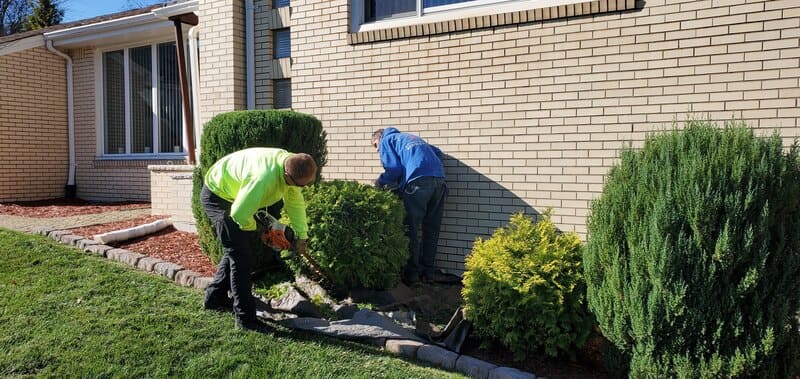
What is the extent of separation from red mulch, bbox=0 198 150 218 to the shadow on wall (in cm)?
585

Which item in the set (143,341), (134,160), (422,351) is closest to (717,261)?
(422,351)

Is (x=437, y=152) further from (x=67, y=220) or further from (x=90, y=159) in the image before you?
(x=90, y=159)

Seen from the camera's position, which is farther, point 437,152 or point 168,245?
point 168,245

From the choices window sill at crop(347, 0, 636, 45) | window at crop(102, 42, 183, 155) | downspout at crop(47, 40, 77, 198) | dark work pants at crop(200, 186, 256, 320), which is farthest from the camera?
downspout at crop(47, 40, 77, 198)

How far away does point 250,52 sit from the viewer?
7.40 m

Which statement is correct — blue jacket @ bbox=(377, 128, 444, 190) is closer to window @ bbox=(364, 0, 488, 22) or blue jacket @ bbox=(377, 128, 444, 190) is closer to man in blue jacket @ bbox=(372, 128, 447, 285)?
man in blue jacket @ bbox=(372, 128, 447, 285)

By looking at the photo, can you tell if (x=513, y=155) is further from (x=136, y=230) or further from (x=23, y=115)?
(x=23, y=115)

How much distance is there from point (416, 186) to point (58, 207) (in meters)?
7.17

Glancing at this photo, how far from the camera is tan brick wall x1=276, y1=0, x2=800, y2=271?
4695 millimetres

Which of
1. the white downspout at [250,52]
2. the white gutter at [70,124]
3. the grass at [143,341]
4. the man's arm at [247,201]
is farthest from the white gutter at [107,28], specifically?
the man's arm at [247,201]

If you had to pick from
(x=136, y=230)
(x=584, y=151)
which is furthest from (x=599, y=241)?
(x=136, y=230)

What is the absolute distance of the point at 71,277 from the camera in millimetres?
5164

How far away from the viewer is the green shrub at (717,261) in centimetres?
316

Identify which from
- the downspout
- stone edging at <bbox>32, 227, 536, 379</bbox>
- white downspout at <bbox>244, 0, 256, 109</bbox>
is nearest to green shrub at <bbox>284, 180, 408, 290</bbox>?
stone edging at <bbox>32, 227, 536, 379</bbox>
